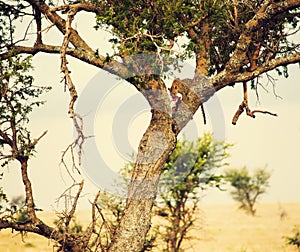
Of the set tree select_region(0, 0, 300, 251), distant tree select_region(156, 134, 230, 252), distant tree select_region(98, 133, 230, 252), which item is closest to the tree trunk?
tree select_region(0, 0, 300, 251)

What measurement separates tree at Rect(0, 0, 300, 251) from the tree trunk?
0.02 metres

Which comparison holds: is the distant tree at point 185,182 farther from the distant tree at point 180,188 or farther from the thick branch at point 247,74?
the thick branch at point 247,74

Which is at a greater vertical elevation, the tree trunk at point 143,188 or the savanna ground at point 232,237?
the savanna ground at point 232,237

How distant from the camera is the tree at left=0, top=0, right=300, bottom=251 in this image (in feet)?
37.1

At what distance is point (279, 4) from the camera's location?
38.3 feet

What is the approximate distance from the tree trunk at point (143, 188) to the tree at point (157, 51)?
17mm

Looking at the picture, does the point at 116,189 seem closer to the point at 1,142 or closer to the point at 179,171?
the point at 179,171

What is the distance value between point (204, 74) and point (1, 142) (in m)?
4.20

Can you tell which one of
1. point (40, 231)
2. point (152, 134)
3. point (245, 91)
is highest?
point (245, 91)

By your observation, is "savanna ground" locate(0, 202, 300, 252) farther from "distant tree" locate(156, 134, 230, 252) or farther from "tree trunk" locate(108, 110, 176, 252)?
"tree trunk" locate(108, 110, 176, 252)

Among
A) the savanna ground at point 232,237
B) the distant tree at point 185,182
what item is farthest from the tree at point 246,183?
the distant tree at point 185,182

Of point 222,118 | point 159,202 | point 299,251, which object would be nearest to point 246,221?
point 299,251

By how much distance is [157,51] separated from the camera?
10.9 metres

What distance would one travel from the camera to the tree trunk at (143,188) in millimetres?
11258
